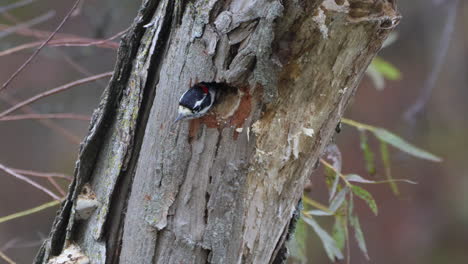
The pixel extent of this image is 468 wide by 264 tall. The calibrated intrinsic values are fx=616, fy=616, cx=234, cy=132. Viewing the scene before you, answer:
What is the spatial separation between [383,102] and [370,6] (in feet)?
16.3

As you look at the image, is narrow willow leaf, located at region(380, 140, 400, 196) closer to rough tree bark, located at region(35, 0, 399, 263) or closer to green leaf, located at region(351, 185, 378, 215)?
green leaf, located at region(351, 185, 378, 215)

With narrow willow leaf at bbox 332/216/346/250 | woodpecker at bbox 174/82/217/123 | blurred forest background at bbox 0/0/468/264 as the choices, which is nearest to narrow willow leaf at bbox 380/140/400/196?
narrow willow leaf at bbox 332/216/346/250

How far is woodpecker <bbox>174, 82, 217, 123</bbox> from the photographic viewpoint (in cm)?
107

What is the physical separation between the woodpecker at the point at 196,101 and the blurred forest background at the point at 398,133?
14.1ft

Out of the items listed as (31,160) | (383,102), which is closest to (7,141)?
(31,160)

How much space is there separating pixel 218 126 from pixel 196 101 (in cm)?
8

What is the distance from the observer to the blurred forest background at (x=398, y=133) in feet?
17.8

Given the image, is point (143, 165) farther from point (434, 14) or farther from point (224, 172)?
point (434, 14)

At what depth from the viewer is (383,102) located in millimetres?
5918

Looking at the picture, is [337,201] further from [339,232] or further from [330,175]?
[339,232]

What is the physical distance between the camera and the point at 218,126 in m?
1.13

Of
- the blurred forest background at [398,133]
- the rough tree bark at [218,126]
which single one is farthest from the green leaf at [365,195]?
the blurred forest background at [398,133]

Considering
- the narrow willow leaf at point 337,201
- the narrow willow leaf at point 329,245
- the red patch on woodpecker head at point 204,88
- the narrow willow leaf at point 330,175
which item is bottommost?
the narrow willow leaf at point 329,245

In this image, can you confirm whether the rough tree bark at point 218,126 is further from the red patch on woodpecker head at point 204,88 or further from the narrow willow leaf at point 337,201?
the narrow willow leaf at point 337,201
